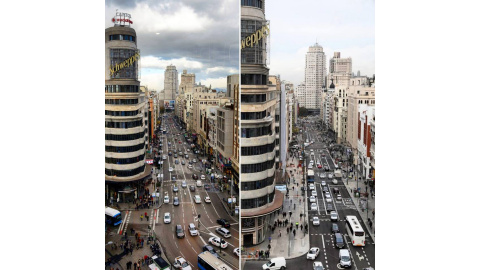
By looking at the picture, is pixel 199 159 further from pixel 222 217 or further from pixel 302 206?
pixel 302 206

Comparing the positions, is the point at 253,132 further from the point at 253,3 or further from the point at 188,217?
the point at 253,3

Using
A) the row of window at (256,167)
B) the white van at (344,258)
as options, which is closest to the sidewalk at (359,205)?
the white van at (344,258)

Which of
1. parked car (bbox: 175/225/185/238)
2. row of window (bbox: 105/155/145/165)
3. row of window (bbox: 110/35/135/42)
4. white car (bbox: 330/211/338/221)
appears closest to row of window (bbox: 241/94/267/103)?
row of window (bbox: 105/155/145/165)

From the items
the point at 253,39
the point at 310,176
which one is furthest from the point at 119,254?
A: the point at 310,176

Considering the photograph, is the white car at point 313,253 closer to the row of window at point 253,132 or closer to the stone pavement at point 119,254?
the row of window at point 253,132

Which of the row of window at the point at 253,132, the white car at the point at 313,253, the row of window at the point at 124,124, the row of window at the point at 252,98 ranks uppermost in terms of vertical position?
the row of window at the point at 252,98

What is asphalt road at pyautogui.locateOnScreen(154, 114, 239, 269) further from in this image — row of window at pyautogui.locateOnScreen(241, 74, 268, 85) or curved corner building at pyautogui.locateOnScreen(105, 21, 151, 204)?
row of window at pyautogui.locateOnScreen(241, 74, 268, 85)
